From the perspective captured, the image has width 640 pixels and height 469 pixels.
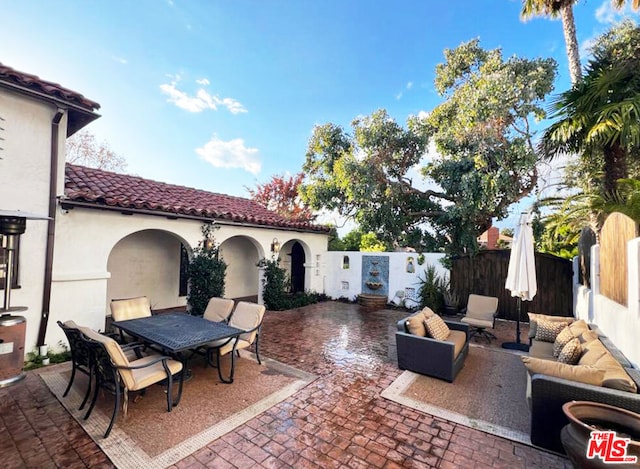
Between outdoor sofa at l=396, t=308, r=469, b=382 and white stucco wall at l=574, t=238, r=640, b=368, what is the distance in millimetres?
2327

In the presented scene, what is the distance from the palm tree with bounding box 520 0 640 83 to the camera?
946cm

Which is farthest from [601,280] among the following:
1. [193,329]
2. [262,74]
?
[262,74]

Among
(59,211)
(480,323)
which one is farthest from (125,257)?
(480,323)

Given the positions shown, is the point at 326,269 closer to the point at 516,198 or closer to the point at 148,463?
the point at 516,198

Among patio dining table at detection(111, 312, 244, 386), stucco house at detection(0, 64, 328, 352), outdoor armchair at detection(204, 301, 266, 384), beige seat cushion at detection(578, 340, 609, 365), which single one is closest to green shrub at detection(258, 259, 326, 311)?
stucco house at detection(0, 64, 328, 352)

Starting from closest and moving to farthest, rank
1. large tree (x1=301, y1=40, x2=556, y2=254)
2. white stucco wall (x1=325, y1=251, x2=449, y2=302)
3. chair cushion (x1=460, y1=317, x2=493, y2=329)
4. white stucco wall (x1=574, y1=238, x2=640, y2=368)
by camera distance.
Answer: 1. white stucco wall (x1=574, y1=238, x2=640, y2=368)
2. chair cushion (x1=460, y1=317, x2=493, y2=329)
3. large tree (x1=301, y1=40, x2=556, y2=254)
4. white stucco wall (x1=325, y1=251, x2=449, y2=302)

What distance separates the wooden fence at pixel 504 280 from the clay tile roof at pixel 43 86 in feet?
40.6

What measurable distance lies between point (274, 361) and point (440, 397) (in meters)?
3.33

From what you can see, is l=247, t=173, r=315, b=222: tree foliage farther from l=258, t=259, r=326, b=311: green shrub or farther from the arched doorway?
l=258, t=259, r=326, b=311: green shrub

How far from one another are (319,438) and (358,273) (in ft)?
33.0

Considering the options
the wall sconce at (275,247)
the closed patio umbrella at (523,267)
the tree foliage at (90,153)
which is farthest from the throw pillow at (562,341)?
the tree foliage at (90,153)

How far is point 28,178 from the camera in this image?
566 centimetres

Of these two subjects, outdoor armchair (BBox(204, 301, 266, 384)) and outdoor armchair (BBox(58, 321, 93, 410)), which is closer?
outdoor armchair (BBox(58, 321, 93, 410))

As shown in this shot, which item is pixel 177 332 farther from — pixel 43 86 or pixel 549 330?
pixel 549 330
